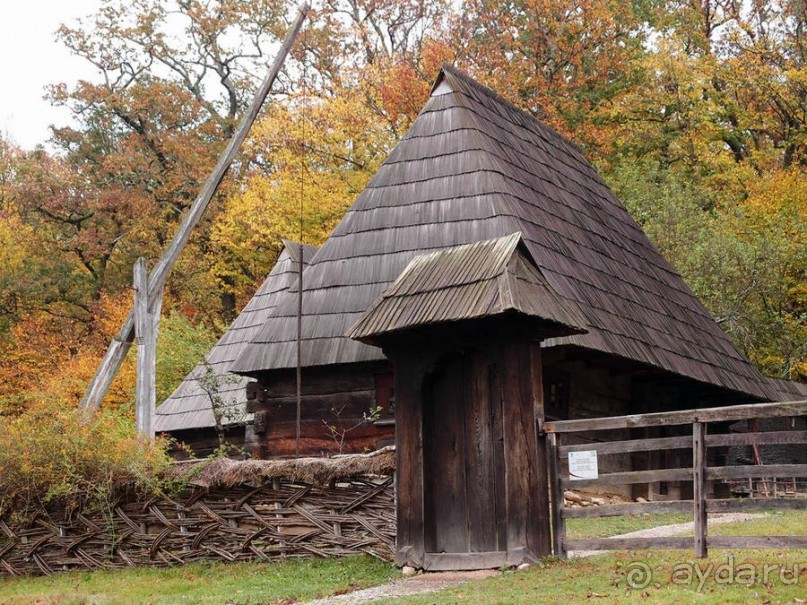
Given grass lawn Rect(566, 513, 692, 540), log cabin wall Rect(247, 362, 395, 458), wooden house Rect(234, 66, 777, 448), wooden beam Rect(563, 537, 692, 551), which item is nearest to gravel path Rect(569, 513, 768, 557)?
grass lawn Rect(566, 513, 692, 540)

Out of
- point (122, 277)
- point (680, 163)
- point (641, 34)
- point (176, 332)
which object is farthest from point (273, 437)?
point (641, 34)

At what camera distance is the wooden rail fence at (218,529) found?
416 inches

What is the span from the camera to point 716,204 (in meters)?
32.2

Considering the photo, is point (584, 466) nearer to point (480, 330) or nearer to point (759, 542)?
point (480, 330)

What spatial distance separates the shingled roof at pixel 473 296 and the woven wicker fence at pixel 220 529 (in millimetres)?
1628

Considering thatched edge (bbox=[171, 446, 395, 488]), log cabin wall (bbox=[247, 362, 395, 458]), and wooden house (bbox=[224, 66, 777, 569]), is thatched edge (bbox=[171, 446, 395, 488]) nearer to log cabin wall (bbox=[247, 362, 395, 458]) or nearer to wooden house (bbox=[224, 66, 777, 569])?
wooden house (bbox=[224, 66, 777, 569])

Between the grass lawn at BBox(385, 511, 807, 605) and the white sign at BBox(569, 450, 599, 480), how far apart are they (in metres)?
0.68

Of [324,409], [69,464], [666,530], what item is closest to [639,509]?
[666,530]

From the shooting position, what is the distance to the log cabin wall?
15.6 m

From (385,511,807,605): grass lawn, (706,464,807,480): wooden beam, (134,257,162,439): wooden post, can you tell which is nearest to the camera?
(385,511,807,605): grass lawn

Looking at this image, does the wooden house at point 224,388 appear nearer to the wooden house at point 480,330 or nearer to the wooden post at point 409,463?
the wooden house at point 480,330

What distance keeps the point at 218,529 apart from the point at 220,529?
28 millimetres

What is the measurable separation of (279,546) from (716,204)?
953 inches

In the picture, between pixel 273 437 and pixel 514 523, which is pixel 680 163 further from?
pixel 514 523
